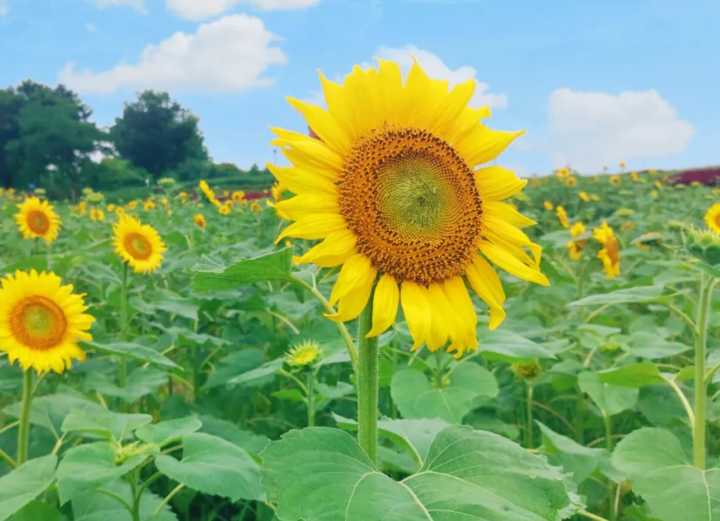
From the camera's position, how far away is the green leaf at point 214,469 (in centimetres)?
137

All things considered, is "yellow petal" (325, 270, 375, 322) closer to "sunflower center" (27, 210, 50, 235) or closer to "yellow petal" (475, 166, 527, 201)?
"yellow petal" (475, 166, 527, 201)

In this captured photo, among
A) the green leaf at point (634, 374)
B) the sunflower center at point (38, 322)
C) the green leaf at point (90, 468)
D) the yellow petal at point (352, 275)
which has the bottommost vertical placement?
the green leaf at point (90, 468)

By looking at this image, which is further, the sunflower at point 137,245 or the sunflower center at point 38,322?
the sunflower at point 137,245

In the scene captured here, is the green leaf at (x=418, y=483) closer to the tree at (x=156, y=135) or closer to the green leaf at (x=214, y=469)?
the green leaf at (x=214, y=469)

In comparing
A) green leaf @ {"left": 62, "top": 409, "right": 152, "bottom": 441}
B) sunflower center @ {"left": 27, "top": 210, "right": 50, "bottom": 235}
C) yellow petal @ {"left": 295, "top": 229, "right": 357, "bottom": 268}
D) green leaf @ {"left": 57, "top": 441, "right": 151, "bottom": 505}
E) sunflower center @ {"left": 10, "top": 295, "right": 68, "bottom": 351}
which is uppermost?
sunflower center @ {"left": 27, "top": 210, "right": 50, "bottom": 235}

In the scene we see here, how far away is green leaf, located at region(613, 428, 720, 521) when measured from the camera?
4.40 ft

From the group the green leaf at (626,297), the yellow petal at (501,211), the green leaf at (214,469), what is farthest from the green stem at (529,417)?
the yellow petal at (501,211)

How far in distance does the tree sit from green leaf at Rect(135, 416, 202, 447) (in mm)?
44617

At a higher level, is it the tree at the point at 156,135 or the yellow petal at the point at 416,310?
the tree at the point at 156,135

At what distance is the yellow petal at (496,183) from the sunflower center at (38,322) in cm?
143

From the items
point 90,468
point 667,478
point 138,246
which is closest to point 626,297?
point 667,478

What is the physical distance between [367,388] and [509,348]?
0.89 metres

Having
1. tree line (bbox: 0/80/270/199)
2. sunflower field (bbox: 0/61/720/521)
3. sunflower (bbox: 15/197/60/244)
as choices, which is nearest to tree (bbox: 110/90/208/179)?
tree line (bbox: 0/80/270/199)

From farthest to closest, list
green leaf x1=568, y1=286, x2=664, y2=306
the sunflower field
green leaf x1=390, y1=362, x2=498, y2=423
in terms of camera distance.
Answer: green leaf x1=390, y1=362, x2=498, y2=423 < green leaf x1=568, y1=286, x2=664, y2=306 < the sunflower field
